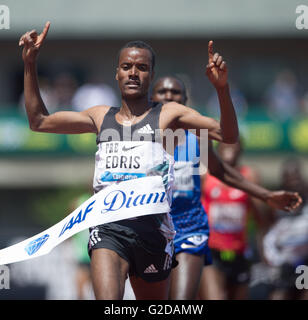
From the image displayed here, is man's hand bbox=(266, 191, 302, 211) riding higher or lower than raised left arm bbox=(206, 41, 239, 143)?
lower

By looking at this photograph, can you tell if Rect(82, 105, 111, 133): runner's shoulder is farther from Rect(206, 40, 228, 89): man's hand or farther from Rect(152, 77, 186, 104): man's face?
Rect(152, 77, 186, 104): man's face

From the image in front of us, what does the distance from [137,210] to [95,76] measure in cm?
1540

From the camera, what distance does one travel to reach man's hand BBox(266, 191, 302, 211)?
5.77m

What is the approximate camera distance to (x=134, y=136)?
4.80 m

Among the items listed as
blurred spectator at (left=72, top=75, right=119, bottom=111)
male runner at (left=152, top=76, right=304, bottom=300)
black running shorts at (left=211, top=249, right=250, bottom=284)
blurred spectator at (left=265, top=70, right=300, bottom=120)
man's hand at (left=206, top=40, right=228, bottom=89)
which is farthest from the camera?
blurred spectator at (left=265, top=70, right=300, bottom=120)

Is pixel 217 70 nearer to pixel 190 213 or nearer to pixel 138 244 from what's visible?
pixel 138 244

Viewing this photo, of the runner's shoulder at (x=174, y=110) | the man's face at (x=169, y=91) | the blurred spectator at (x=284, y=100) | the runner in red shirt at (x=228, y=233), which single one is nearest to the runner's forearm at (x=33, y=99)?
the runner's shoulder at (x=174, y=110)

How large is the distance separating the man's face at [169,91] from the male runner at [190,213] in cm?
2

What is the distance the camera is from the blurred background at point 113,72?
51.0ft

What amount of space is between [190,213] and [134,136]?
62.1 inches

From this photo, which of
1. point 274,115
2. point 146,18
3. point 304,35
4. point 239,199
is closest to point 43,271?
point 239,199

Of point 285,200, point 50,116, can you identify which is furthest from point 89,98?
point 50,116

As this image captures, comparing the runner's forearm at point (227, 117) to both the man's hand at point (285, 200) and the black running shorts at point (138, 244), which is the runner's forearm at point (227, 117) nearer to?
the black running shorts at point (138, 244)

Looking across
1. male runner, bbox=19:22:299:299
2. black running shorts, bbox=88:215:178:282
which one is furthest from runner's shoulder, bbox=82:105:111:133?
black running shorts, bbox=88:215:178:282
